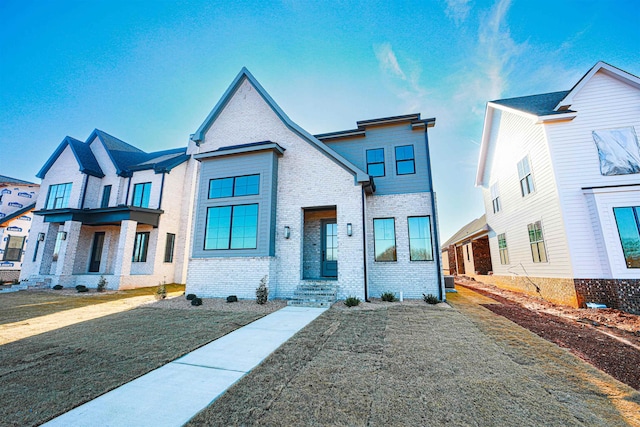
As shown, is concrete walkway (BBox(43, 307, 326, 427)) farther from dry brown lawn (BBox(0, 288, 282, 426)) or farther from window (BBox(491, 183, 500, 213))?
window (BBox(491, 183, 500, 213))

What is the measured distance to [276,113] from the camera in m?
11.8

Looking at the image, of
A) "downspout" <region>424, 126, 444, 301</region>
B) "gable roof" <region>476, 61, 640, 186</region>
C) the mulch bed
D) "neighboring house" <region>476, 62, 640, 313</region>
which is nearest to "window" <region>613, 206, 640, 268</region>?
"neighboring house" <region>476, 62, 640, 313</region>

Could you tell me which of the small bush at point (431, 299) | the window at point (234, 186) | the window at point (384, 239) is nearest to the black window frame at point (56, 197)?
the window at point (234, 186)

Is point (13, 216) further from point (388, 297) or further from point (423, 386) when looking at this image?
point (423, 386)

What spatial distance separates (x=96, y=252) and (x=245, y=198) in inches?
513

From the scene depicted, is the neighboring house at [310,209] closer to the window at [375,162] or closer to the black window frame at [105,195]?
the window at [375,162]

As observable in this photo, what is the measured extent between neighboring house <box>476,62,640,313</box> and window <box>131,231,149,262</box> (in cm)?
2101

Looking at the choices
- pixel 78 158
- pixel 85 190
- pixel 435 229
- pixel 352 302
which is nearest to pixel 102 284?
pixel 85 190

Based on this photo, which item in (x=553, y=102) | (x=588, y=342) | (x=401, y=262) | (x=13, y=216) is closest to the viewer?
(x=588, y=342)

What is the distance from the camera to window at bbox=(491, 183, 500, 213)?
53.8 ft

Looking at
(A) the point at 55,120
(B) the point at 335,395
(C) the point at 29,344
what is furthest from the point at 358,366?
(A) the point at 55,120

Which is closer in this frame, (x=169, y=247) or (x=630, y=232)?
(x=630, y=232)

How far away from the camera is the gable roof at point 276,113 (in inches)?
410

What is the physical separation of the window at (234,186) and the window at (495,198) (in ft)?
50.1
